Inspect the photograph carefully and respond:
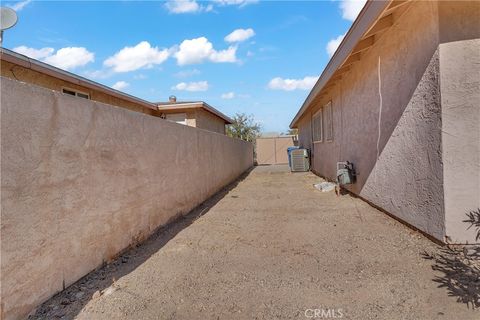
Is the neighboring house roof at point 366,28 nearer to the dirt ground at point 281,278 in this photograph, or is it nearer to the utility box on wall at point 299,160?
the dirt ground at point 281,278

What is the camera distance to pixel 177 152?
5980 millimetres

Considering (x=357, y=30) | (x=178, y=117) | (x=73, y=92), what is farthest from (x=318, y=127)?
(x=73, y=92)

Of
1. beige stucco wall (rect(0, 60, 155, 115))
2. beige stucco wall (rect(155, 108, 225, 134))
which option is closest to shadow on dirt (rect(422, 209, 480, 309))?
beige stucco wall (rect(0, 60, 155, 115))

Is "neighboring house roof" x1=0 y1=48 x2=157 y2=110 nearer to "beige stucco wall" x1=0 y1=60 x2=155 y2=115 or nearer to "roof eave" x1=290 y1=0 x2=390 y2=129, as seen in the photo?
"beige stucco wall" x1=0 y1=60 x2=155 y2=115

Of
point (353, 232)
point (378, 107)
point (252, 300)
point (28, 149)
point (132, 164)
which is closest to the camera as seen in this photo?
point (28, 149)

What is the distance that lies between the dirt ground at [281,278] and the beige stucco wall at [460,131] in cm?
47

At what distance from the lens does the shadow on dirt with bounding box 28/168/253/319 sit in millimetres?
2590

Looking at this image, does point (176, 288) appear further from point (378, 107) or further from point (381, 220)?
point (378, 107)

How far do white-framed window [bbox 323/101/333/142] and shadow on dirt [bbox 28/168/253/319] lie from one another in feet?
21.9

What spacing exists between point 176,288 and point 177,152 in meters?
3.26

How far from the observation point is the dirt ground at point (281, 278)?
263 centimetres

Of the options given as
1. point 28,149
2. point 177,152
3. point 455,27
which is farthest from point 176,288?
point 455,27

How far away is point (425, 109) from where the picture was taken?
4.00m

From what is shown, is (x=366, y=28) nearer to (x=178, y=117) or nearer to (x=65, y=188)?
(x=65, y=188)
